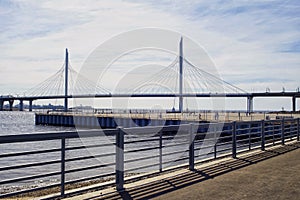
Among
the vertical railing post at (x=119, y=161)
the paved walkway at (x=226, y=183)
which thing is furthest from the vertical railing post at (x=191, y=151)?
the vertical railing post at (x=119, y=161)

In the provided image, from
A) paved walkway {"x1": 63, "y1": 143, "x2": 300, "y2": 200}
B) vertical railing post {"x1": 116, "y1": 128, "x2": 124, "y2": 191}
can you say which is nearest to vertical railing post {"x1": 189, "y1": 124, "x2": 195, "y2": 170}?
paved walkway {"x1": 63, "y1": 143, "x2": 300, "y2": 200}

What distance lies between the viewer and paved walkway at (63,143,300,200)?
7.20 m

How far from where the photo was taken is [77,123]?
2569 inches

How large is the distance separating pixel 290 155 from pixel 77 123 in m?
54.5

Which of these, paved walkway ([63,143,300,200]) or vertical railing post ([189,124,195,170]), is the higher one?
vertical railing post ([189,124,195,170])

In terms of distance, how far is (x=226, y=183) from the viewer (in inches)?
328

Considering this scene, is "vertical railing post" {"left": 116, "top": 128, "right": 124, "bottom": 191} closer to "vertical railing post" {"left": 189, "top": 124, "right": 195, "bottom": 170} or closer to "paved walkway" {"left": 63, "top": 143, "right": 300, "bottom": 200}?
"paved walkway" {"left": 63, "top": 143, "right": 300, "bottom": 200}

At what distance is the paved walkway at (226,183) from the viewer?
720 centimetres

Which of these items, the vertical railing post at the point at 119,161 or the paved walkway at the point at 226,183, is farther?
the vertical railing post at the point at 119,161

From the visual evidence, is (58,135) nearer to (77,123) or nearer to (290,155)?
(290,155)

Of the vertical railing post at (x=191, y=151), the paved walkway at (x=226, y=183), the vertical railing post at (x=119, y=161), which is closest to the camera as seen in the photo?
the paved walkway at (x=226, y=183)

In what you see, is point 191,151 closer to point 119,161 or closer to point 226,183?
point 226,183

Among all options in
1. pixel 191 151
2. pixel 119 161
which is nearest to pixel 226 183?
pixel 191 151

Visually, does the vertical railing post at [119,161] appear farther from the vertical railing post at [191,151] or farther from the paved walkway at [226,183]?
the vertical railing post at [191,151]
